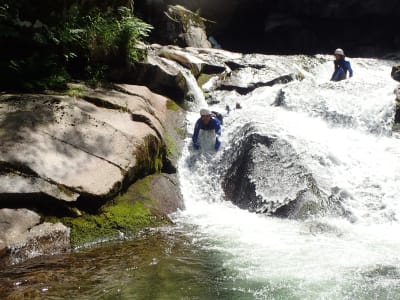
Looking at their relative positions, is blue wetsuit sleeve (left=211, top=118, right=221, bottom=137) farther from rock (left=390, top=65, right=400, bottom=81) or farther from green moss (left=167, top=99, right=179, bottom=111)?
rock (left=390, top=65, right=400, bottom=81)

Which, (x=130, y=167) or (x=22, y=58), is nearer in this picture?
(x=130, y=167)

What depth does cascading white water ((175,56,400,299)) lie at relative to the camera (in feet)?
18.3

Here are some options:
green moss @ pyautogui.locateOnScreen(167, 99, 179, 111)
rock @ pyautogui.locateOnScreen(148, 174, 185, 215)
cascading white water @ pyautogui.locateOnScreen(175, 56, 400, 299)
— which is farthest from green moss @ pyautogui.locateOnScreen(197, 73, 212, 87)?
rock @ pyautogui.locateOnScreen(148, 174, 185, 215)

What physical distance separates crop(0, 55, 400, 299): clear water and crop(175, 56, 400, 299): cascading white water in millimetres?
23

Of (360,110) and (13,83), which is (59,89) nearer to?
(13,83)

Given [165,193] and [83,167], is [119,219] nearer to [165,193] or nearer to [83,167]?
[83,167]

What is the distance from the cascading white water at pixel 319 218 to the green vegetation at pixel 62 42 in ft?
9.77

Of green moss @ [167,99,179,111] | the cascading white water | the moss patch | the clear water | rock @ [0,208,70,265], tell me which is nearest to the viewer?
the clear water

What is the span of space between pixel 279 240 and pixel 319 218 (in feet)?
4.85

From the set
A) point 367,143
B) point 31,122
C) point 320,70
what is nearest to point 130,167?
point 31,122

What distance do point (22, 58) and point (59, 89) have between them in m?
1.17

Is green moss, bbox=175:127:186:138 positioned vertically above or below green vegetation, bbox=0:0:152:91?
below

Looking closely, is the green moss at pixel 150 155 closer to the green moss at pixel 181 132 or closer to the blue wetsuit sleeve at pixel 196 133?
the blue wetsuit sleeve at pixel 196 133

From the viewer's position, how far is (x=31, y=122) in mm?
8070
